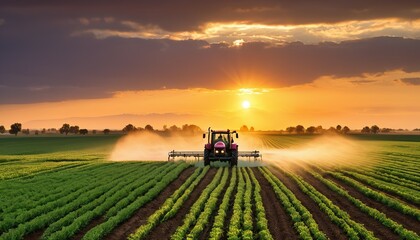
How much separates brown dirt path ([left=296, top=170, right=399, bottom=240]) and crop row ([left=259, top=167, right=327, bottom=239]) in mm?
2003

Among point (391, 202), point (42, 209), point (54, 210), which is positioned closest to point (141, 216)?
point (54, 210)

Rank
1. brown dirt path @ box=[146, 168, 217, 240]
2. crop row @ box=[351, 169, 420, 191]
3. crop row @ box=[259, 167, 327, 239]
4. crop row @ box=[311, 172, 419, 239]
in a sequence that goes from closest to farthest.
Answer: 1. crop row @ box=[259, 167, 327, 239]
2. brown dirt path @ box=[146, 168, 217, 240]
3. crop row @ box=[311, 172, 419, 239]
4. crop row @ box=[351, 169, 420, 191]

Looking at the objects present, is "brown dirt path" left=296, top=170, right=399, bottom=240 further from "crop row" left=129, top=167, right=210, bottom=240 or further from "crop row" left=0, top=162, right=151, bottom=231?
"crop row" left=0, top=162, right=151, bottom=231

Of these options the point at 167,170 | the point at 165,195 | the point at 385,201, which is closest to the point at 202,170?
the point at 167,170

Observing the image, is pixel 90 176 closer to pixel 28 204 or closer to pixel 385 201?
pixel 28 204

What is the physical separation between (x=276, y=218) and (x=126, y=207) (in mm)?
6403

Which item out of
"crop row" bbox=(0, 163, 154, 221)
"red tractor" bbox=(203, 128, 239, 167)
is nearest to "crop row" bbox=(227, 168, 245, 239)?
"crop row" bbox=(0, 163, 154, 221)

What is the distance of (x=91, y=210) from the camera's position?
20.7 m

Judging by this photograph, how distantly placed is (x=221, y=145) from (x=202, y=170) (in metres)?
3.83

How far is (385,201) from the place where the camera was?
76.8 ft

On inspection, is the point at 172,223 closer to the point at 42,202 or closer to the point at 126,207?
the point at 126,207

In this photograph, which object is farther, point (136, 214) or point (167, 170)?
point (167, 170)

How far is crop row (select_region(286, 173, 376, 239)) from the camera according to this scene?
16797 mm

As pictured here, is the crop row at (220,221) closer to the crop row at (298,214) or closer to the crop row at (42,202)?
the crop row at (298,214)
